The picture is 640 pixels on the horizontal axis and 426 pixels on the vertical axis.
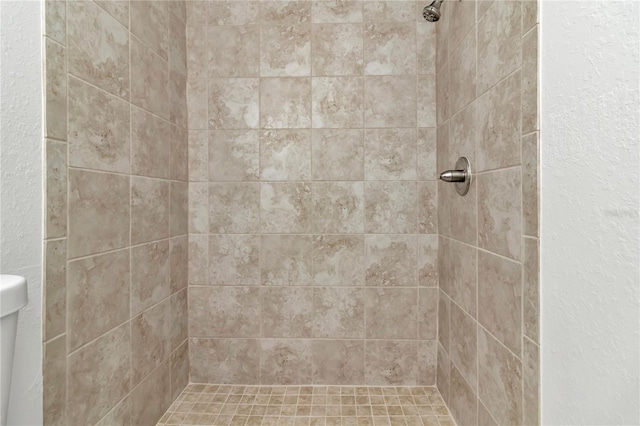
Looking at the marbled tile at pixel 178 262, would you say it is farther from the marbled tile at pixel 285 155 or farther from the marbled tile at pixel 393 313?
the marbled tile at pixel 393 313

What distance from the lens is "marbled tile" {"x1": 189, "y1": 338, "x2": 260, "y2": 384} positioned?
5.09 feet

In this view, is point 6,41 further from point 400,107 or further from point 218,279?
point 400,107

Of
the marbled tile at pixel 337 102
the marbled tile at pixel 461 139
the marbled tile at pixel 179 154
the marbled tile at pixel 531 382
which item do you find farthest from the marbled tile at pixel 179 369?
the marbled tile at pixel 461 139

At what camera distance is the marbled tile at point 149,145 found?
3.83 feet

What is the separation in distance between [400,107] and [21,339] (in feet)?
4.79

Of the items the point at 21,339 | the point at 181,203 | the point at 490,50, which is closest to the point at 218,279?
the point at 181,203

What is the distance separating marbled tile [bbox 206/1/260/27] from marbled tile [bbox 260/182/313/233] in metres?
0.74

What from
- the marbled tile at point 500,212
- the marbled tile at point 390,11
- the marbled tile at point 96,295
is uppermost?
the marbled tile at point 390,11

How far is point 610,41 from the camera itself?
57 cm

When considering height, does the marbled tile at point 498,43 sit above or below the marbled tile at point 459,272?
above

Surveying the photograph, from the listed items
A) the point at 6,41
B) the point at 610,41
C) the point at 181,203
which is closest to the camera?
the point at 610,41

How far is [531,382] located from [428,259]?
0.75 m

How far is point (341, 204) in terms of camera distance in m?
1.53

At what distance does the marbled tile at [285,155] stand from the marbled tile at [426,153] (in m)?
0.49
